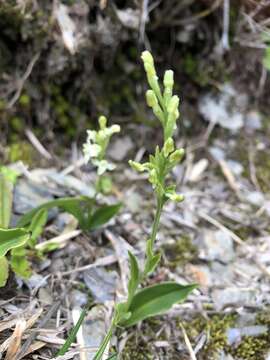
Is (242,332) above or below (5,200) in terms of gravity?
below

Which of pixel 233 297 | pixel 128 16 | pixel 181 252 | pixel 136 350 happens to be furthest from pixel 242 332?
pixel 128 16

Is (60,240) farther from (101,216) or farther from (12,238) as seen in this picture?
(12,238)

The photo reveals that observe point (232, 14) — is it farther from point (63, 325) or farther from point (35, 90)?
point (63, 325)

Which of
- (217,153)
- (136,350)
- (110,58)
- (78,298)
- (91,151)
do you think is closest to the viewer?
(136,350)

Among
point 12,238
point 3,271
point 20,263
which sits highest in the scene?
point 12,238

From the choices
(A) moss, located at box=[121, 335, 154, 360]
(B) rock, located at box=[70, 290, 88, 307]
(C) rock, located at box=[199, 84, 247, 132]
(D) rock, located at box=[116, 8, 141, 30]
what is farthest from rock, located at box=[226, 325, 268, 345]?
(D) rock, located at box=[116, 8, 141, 30]

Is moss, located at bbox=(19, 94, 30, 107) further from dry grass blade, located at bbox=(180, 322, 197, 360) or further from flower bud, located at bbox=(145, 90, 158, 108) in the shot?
dry grass blade, located at bbox=(180, 322, 197, 360)
